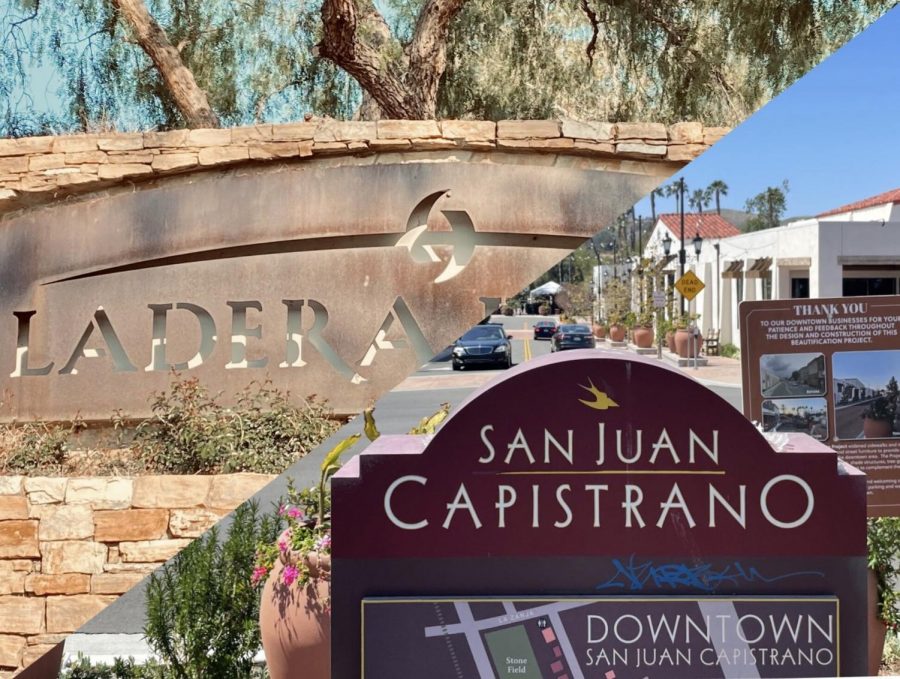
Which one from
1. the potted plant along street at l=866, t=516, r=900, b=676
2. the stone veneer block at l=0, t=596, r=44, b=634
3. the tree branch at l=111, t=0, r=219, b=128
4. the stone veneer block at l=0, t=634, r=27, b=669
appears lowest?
the stone veneer block at l=0, t=634, r=27, b=669

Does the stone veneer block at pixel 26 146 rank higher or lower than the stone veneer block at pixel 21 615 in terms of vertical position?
higher

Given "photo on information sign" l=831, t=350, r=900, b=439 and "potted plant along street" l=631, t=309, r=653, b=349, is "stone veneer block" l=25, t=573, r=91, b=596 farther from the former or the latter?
"photo on information sign" l=831, t=350, r=900, b=439

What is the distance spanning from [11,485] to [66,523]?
1.65 feet

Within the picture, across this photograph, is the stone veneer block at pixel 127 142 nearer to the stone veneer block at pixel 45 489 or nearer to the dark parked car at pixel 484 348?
the stone veneer block at pixel 45 489

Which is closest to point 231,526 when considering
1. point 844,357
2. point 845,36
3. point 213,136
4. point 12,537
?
point 844,357

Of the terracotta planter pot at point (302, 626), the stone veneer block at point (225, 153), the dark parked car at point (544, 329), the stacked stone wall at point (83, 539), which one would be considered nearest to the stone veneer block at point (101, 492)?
the stacked stone wall at point (83, 539)

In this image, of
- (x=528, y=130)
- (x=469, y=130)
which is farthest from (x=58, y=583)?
(x=528, y=130)

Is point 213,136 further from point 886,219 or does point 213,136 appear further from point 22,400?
point 886,219

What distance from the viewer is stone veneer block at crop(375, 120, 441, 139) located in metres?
5.84

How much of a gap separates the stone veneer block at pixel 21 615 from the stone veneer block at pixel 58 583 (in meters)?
0.07

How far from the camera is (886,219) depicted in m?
2.42

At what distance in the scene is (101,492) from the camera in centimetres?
516

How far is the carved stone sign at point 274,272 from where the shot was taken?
5867mm

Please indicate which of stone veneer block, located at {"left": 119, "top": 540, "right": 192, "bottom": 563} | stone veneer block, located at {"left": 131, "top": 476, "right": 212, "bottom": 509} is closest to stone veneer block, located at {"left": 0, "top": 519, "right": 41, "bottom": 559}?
stone veneer block, located at {"left": 119, "top": 540, "right": 192, "bottom": 563}
